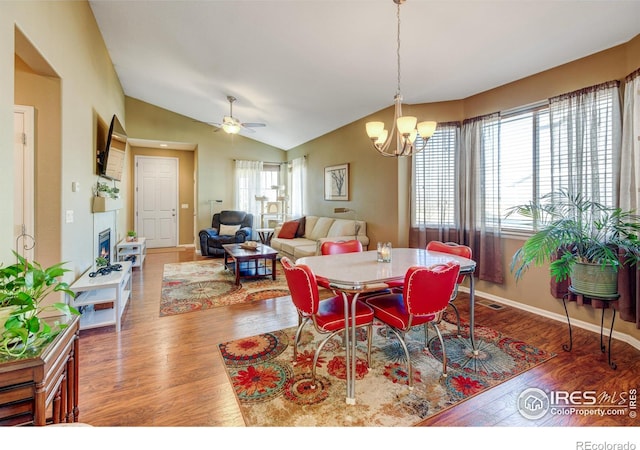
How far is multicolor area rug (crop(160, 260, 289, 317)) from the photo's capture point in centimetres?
358

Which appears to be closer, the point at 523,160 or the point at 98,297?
the point at 98,297

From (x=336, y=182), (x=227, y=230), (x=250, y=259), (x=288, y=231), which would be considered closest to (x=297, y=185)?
(x=288, y=231)

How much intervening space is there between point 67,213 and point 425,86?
13.7ft

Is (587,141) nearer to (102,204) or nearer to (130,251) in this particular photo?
(102,204)

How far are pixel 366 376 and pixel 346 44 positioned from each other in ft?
10.5

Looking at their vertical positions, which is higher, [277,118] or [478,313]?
[277,118]

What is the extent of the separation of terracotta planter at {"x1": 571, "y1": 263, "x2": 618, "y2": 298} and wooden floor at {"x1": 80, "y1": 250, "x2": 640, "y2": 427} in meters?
0.53

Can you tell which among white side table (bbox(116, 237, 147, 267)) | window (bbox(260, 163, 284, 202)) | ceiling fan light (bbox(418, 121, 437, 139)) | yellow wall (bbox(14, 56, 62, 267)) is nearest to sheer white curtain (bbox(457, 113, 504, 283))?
ceiling fan light (bbox(418, 121, 437, 139))

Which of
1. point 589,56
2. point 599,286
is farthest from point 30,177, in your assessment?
point 589,56

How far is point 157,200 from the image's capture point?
7.73m

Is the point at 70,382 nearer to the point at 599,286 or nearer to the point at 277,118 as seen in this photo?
the point at 599,286

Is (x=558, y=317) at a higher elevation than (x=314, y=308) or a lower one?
lower

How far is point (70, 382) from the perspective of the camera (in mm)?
1398

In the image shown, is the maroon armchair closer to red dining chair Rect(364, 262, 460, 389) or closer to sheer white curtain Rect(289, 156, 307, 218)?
sheer white curtain Rect(289, 156, 307, 218)
